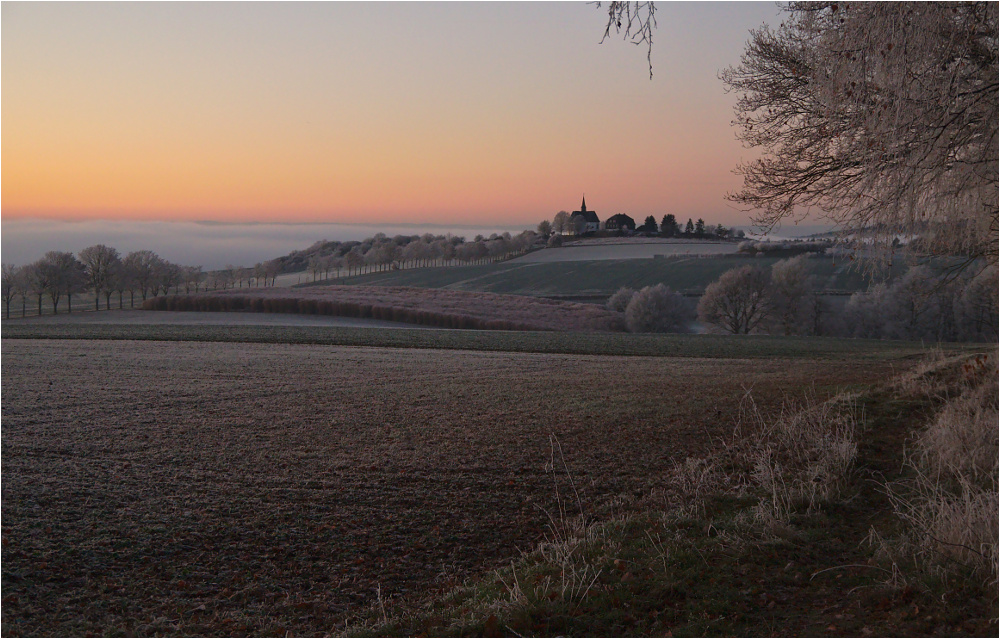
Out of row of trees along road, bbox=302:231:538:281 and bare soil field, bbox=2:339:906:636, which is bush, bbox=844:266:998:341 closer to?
bare soil field, bbox=2:339:906:636

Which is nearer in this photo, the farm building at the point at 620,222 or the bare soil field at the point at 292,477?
the bare soil field at the point at 292,477

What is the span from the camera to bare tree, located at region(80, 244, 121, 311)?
4331 cm

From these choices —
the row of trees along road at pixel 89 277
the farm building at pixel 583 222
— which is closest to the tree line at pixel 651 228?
the farm building at pixel 583 222

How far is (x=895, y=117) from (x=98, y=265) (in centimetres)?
4588

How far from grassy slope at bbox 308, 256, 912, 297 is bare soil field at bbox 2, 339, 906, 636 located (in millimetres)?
52651

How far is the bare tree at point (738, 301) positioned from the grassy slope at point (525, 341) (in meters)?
21.7

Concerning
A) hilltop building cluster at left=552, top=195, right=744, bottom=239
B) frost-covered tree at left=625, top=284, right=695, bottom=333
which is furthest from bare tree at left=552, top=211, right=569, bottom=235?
frost-covered tree at left=625, top=284, right=695, bottom=333

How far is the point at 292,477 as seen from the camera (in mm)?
8141

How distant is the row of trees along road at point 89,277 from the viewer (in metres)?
40.3

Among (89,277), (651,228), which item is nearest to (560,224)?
(651,228)

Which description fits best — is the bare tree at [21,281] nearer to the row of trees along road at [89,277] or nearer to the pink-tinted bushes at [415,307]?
the row of trees along road at [89,277]

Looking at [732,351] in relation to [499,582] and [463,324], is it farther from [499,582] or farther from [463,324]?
[463,324]

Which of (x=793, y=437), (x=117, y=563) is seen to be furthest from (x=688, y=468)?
(x=117, y=563)

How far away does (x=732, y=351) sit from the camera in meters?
23.2
